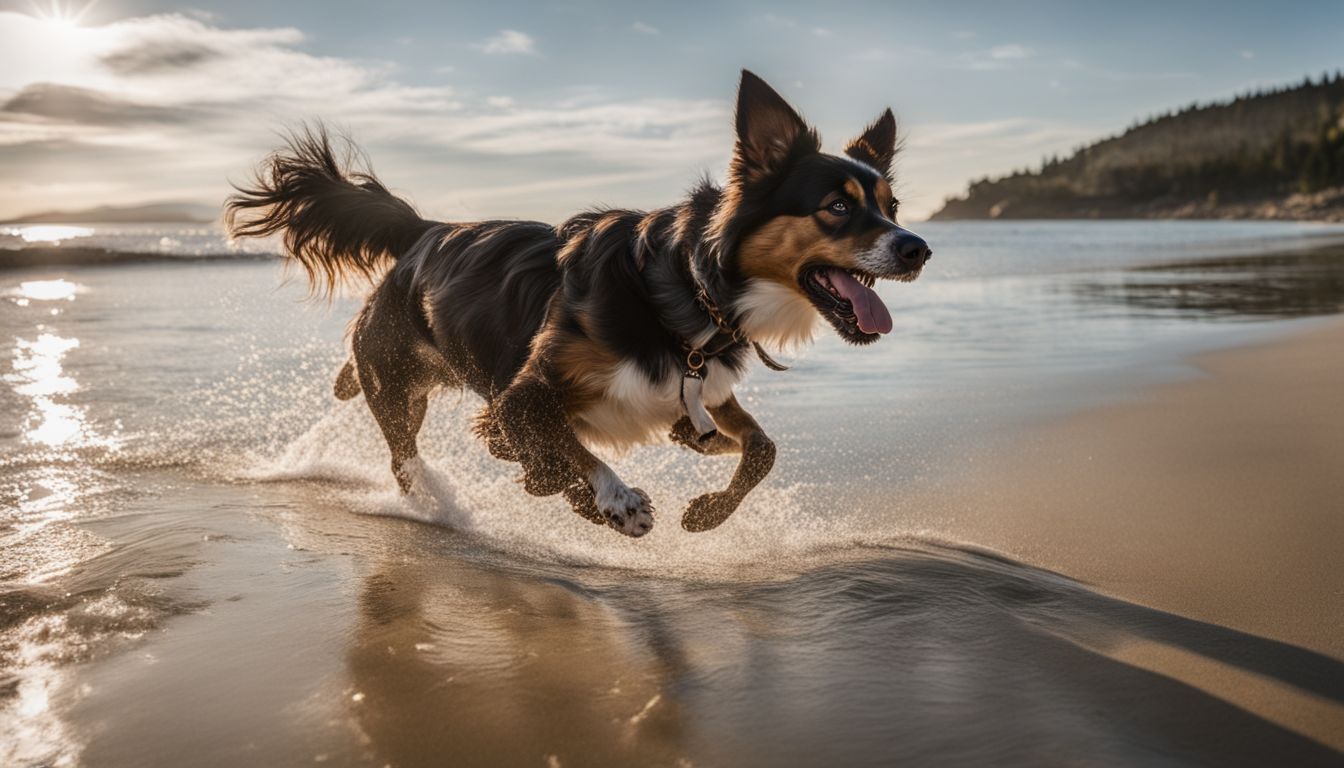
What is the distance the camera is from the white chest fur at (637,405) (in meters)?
4.31

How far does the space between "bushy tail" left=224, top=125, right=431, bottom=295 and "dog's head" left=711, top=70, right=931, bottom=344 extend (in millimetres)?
2443

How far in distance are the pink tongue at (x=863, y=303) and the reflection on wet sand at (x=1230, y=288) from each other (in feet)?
28.5

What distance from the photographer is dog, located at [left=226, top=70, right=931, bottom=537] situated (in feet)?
13.7

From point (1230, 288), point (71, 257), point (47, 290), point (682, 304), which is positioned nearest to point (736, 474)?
point (682, 304)

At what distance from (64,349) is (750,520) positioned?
24.2 feet

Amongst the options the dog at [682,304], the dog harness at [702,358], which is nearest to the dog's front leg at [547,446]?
the dog at [682,304]

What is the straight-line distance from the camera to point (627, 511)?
4.14 m

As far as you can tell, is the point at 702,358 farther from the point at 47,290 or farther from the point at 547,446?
the point at 47,290

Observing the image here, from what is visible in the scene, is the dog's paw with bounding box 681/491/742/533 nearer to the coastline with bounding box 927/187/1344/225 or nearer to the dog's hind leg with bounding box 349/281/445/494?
the dog's hind leg with bounding box 349/281/445/494

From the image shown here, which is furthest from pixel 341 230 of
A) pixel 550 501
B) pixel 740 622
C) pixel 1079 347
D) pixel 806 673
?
pixel 1079 347

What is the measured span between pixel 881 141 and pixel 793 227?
1.08 metres

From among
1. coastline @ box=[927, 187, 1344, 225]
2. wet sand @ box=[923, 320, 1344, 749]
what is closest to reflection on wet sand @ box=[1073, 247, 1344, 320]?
wet sand @ box=[923, 320, 1344, 749]

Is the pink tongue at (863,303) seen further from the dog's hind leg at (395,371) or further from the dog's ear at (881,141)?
the dog's hind leg at (395,371)

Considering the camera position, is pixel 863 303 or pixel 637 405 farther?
pixel 637 405
